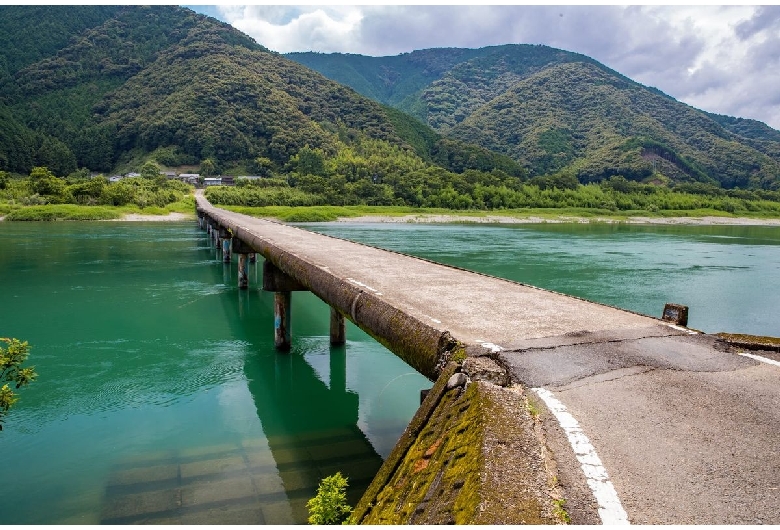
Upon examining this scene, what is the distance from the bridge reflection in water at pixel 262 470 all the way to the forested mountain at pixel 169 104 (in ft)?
302

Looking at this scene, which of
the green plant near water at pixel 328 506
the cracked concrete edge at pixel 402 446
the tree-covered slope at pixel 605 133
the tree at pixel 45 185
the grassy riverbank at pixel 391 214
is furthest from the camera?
the tree-covered slope at pixel 605 133

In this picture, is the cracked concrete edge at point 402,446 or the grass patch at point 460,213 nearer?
the cracked concrete edge at point 402,446

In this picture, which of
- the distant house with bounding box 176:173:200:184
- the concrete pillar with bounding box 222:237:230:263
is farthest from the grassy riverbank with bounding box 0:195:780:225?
the concrete pillar with bounding box 222:237:230:263

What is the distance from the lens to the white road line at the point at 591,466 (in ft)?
8.09

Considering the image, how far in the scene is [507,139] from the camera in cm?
15488

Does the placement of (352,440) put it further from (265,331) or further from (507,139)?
(507,139)

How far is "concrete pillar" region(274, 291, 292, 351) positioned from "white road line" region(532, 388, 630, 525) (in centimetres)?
923

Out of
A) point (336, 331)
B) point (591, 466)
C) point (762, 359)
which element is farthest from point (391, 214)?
point (591, 466)

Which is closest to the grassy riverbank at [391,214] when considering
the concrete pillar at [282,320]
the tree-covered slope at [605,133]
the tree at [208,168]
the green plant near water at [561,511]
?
the tree at [208,168]

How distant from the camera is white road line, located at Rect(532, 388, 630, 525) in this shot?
2.47 m

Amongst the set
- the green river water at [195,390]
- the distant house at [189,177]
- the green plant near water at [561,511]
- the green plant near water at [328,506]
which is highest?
the distant house at [189,177]

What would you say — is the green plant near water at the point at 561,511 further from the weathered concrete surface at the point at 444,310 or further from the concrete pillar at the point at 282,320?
the concrete pillar at the point at 282,320

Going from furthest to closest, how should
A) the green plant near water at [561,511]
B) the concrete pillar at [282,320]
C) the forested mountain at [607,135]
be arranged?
1. the forested mountain at [607,135]
2. the concrete pillar at [282,320]
3. the green plant near water at [561,511]

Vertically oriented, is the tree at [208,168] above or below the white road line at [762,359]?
above
